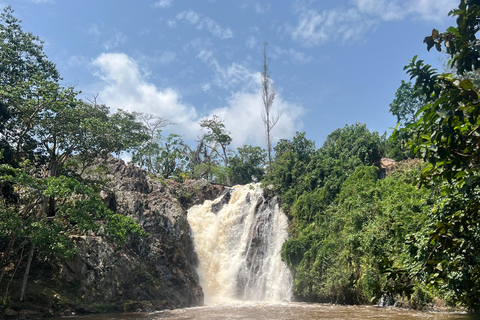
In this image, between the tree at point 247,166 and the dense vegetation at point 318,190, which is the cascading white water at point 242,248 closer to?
the dense vegetation at point 318,190

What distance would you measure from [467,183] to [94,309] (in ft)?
55.9

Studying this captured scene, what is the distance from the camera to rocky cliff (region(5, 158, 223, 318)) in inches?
631

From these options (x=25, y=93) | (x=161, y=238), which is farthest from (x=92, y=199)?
(x=161, y=238)

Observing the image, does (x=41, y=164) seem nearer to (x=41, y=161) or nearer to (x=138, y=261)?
(x=41, y=161)

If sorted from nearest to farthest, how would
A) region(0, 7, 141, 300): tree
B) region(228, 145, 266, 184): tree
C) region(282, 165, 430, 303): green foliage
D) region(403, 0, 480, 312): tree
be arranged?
region(403, 0, 480, 312): tree < region(0, 7, 141, 300): tree < region(282, 165, 430, 303): green foliage < region(228, 145, 266, 184): tree

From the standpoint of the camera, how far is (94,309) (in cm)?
1577

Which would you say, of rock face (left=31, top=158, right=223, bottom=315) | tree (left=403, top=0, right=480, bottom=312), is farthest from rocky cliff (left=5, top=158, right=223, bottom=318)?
tree (left=403, top=0, right=480, bottom=312)

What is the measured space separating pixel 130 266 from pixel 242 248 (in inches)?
329

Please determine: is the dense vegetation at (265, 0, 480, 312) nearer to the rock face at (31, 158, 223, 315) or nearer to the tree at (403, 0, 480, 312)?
the tree at (403, 0, 480, 312)

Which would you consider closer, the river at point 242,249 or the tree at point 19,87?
the tree at point 19,87

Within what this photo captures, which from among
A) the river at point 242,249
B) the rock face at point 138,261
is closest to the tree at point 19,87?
the rock face at point 138,261

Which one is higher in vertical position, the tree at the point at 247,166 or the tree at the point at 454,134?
the tree at the point at 247,166

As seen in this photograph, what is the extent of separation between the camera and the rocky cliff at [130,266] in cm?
1602

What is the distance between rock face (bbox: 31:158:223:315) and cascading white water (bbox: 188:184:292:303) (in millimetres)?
1327
